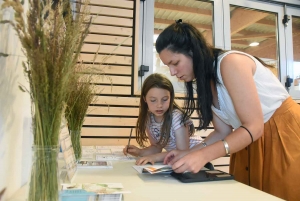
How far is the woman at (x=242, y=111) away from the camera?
97cm

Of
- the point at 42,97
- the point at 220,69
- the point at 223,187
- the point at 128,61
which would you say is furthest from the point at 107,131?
the point at 42,97

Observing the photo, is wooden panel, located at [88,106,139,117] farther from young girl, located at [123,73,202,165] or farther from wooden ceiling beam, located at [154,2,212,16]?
wooden ceiling beam, located at [154,2,212,16]

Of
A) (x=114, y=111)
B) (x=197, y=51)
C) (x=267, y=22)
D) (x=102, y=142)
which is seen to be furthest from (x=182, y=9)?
(x=197, y=51)

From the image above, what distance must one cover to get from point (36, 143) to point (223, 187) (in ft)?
1.91

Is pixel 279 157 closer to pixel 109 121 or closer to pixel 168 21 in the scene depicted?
pixel 109 121

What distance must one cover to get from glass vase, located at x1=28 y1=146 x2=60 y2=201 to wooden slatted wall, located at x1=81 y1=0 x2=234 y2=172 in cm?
156

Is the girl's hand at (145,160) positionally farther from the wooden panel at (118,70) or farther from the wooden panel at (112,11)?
the wooden panel at (112,11)

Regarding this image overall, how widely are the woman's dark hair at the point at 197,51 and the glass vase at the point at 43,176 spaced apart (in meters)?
0.79

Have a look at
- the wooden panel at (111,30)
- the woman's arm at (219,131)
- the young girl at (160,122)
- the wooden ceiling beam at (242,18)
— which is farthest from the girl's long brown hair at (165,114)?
the wooden ceiling beam at (242,18)

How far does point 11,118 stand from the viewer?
0.69 meters

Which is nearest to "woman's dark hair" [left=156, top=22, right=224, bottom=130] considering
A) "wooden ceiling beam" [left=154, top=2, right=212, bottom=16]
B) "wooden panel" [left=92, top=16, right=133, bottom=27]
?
"wooden panel" [left=92, top=16, right=133, bottom=27]

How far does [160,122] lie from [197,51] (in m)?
0.68

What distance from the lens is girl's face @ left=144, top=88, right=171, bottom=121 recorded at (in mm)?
1616

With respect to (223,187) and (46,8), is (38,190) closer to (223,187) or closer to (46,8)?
(46,8)
